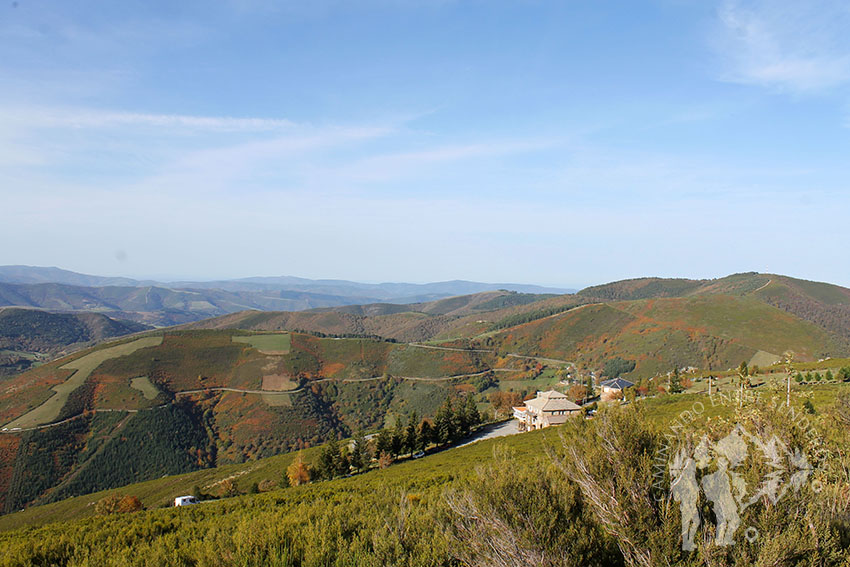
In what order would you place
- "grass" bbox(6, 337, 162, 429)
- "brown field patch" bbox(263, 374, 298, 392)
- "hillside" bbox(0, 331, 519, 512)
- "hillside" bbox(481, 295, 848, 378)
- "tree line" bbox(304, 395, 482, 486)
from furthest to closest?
1. "hillside" bbox(481, 295, 848, 378)
2. "brown field patch" bbox(263, 374, 298, 392)
3. "grass" bbox(6, 337, 162, 429)
4. "hillside" bbox(0, 331, 519, 512)
5. "tree line" bbox(304, 395, 482, 486)

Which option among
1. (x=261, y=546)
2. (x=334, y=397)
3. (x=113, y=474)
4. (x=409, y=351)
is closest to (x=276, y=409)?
(x=334, y=397)

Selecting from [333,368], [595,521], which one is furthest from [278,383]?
[595,521]

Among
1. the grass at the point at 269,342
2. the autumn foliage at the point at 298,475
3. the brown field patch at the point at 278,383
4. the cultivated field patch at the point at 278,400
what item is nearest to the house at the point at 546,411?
the autumn foliage at the point at 298,475

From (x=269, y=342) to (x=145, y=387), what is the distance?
36717 mm

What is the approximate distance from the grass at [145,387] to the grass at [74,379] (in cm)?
926

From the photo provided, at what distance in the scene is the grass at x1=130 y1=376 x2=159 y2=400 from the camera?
91.2 metres

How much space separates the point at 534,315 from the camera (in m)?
185

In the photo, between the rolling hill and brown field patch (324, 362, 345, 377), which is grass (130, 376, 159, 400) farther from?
brown field patch (324, 362, 345, 377)

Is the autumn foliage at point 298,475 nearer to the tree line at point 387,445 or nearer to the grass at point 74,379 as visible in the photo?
the tree line at point 387,445

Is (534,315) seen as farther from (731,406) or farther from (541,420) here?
(731,406)

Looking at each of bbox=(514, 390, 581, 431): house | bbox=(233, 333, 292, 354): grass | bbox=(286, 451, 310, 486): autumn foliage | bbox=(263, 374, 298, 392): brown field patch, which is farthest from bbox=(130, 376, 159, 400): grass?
bbox=(514, 390, 581, 431): house

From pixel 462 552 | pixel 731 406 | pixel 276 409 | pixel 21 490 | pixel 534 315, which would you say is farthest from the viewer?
pixel 534 315

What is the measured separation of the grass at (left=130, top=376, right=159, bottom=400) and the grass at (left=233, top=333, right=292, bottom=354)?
2844cm

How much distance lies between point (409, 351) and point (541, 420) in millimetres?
79051
